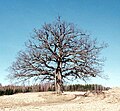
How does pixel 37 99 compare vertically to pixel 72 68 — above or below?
below

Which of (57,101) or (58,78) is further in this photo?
(58,78)

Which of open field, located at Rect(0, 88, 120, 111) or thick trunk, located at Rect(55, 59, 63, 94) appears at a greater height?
thick trunk, located at Rect(55, 59, 63, 94)

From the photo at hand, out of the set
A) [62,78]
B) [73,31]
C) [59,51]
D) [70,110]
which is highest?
[73,31]

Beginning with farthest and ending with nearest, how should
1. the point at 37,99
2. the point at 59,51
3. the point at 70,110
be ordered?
1. the point at 59,51
2. the point at 37,99
3. the point at 70,110

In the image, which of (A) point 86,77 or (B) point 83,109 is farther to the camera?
(A) point 86,77

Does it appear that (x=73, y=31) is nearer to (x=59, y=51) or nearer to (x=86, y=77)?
(x=59, y=51)

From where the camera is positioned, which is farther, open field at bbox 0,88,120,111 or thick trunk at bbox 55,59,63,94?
thick trunk at bbox 55,59,63,94

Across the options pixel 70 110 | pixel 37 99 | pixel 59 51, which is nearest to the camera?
pixel 70 110

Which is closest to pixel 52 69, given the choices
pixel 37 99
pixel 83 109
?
pixel 37 99

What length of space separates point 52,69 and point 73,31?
5.91m

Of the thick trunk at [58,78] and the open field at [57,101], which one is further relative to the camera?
the thick trunk at [58,78]

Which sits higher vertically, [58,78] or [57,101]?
[58,78]

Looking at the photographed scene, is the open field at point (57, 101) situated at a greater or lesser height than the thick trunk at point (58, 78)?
lesser

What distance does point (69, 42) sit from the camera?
4344 centimetres
